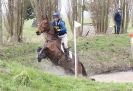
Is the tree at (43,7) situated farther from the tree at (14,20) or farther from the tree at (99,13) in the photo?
the tree at (99,13)

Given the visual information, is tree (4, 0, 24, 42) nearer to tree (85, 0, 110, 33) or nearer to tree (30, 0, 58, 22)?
tree (30, 0, 58, 22)

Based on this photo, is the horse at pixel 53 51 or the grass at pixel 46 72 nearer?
the grass at pixel 46 72

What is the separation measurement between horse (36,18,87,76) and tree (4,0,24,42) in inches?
325

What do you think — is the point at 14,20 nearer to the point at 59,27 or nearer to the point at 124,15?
the point at 124,15

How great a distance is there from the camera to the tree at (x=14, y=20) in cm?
2269

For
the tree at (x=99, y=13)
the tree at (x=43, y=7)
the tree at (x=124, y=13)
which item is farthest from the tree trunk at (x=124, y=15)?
the tree at (x=43, y=7)

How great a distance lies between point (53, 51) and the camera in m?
14.7

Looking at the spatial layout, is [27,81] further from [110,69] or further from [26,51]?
[26,51]

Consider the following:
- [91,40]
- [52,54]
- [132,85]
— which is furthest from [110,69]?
[132,85]

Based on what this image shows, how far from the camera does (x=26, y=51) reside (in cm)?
1875

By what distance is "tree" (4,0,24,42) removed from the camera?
2269 cm

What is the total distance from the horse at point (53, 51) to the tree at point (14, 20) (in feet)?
27.1

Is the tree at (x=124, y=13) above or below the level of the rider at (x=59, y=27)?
below

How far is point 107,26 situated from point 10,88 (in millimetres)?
18631
